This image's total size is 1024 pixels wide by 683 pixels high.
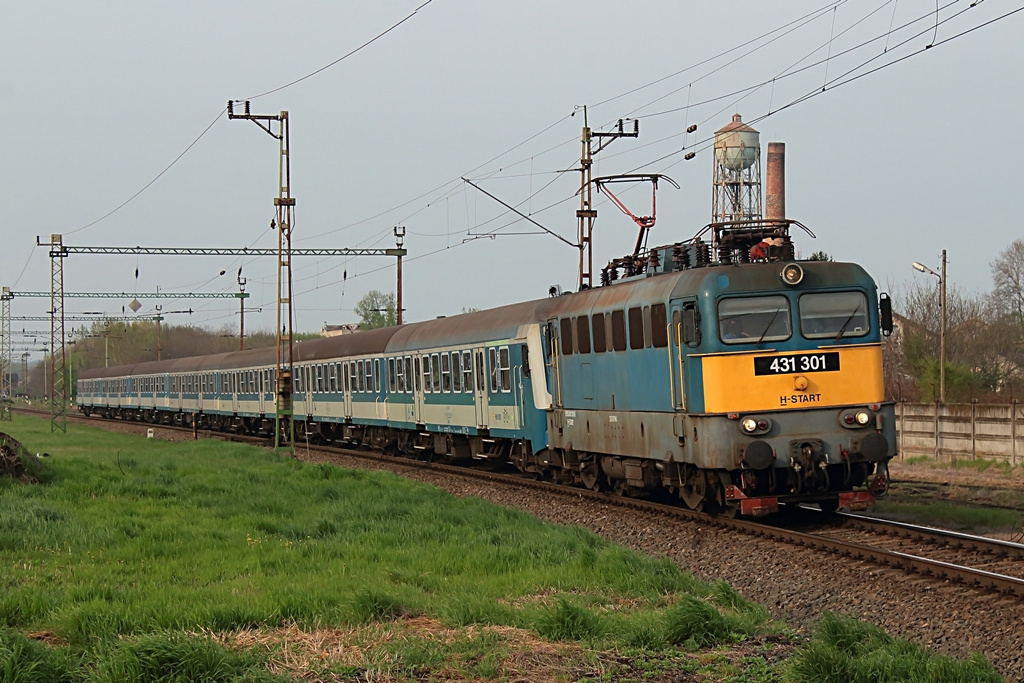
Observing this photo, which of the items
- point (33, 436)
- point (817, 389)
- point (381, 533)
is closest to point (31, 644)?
point (381, 533)

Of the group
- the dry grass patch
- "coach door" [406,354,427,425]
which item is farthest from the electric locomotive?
"coach door" [406,354,427,425]

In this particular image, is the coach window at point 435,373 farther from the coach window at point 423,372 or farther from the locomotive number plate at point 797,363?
the locomotive number plate at point 797,363

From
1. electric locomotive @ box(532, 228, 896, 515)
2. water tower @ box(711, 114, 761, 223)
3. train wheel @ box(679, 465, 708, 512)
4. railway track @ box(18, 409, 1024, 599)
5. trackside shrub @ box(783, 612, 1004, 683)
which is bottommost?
trackside shrub @ box(783, 612, 1004, 683)

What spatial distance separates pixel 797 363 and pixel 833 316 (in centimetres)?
83

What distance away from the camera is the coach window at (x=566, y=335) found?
62.2 ft

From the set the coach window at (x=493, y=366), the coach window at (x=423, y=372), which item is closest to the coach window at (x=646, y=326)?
the coach window at (x=493, y=366)

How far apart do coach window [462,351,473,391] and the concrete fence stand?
1254cm

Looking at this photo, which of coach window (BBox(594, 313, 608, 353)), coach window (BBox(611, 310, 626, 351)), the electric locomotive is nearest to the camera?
the electric locomotive

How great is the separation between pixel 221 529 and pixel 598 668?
736 centimetres

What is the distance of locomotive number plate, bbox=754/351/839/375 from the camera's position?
13953mm

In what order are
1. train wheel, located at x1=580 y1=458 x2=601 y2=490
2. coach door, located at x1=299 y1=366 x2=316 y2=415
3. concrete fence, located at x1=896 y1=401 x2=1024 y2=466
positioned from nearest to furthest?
train wheel, located at x1=580 y1=458 x2=601 y2=490, concrete fence, located at x1=896 y1=401 x2=1024 y2=466, coach door, located at x1=299 y1=366 x2=316 y2=415

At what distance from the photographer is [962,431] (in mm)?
29016

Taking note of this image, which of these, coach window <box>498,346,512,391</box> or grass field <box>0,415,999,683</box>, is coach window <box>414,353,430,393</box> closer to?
coach window <box>498,346,512,391</box>

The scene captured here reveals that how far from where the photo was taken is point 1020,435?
26891mm
